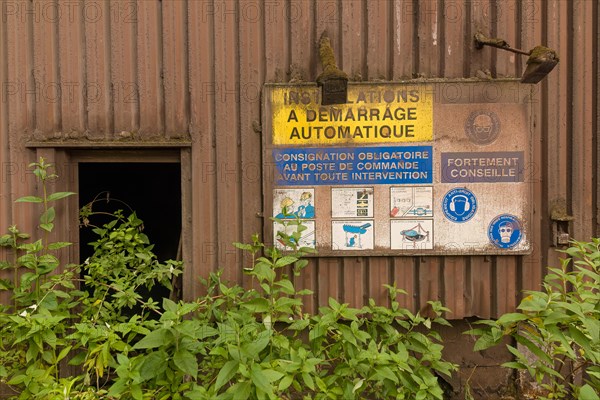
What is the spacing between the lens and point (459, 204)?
3561 mm

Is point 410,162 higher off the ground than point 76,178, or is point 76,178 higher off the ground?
point 410,162

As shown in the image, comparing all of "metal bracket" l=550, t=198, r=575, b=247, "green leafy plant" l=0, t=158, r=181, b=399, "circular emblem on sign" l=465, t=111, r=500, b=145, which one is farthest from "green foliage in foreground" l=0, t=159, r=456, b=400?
"circular emblem on sign" l=465, t=111, r=500, b=145

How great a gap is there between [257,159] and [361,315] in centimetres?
163

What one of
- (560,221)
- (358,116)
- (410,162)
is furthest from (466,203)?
(358,116)

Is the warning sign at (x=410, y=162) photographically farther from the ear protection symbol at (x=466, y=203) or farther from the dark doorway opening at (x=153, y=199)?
the dark doorway opening at (x=153, y=199)

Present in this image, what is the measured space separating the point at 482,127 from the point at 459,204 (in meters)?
0.69

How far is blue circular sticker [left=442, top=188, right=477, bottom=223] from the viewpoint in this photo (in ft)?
11.7

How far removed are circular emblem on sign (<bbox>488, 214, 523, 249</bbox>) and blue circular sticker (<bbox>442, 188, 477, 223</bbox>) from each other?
0.22m

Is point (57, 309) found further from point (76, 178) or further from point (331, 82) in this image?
point (331, 82)

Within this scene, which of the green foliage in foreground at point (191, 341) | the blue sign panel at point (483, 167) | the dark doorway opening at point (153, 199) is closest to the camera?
the green foliage in foreground at point (191, 341)

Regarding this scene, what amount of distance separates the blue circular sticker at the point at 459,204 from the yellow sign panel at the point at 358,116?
20.5 inches

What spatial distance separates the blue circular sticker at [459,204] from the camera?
3.56 metres

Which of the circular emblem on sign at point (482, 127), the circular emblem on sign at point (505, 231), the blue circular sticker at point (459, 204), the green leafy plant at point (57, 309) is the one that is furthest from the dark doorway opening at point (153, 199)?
the circular emblem on sign at point (505, 231)

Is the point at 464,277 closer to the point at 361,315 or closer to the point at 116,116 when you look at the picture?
the point at 361,315
